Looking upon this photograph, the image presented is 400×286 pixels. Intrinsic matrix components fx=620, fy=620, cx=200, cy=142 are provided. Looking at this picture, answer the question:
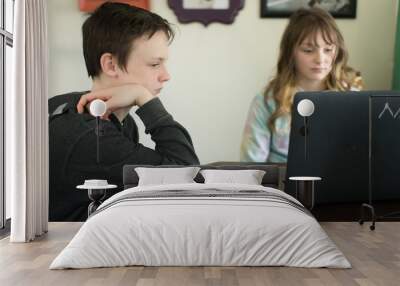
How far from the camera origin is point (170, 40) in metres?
6.07

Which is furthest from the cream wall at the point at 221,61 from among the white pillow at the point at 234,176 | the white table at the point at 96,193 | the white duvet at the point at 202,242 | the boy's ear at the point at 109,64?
the white duvet at the point at 202,242

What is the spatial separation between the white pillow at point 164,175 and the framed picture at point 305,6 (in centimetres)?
173

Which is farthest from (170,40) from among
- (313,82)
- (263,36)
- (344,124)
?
(344,124)

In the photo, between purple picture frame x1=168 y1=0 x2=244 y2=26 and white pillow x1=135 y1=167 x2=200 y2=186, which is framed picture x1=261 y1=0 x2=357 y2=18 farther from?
white pillow x1=135 y1=167 x2=200 y2=186

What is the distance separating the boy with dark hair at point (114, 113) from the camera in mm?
5898

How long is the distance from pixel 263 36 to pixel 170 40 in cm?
91

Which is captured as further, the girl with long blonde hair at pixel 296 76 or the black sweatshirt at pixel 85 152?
the girl with long blonde hair at pixel 296 76

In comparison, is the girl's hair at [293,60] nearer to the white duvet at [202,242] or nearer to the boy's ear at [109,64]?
the boy's ear at [109,64]

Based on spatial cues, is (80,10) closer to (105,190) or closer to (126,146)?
(126,146)

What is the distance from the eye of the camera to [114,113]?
6.00 metres

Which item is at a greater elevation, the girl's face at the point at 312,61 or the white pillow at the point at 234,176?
the girl's face at the point at 312,61

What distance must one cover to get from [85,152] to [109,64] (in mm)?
878

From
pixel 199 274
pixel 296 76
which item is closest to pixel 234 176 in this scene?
pixel 296 76

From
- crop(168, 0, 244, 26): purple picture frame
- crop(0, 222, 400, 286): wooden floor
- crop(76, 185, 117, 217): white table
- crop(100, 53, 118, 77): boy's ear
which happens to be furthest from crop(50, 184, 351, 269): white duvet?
crop(168, 0, 244, 26): purple picture frame
